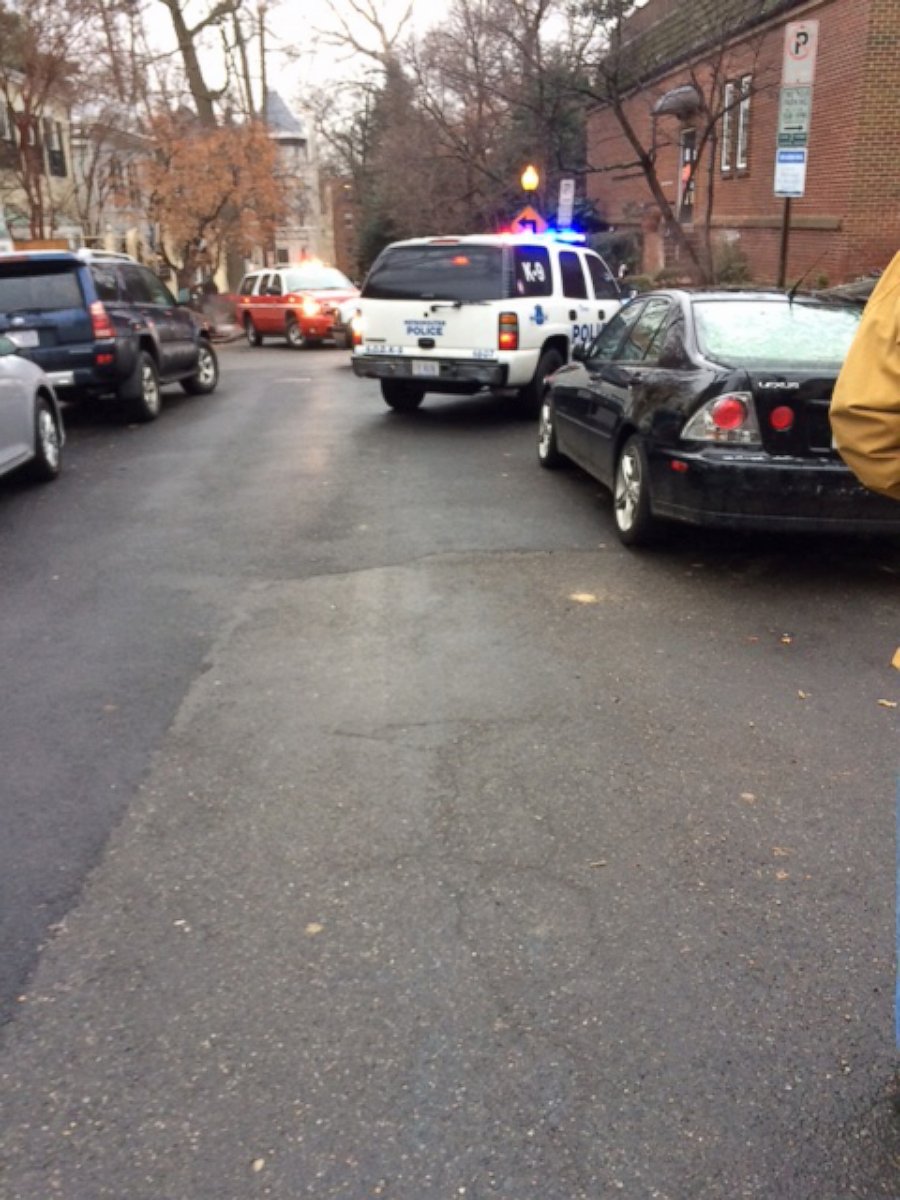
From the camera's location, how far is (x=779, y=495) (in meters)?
5.75

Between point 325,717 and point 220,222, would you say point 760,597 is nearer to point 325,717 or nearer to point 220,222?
point 325,717

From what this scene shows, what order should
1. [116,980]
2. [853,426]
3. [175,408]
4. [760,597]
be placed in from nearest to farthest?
[853,426] < [116,980] < [760,597] < [175,408]

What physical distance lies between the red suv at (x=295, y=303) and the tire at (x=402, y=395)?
37.6 ft

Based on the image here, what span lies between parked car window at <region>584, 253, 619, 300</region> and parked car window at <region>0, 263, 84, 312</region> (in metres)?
5.88

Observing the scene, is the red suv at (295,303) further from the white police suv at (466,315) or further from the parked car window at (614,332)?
the parked car window at (614,332)

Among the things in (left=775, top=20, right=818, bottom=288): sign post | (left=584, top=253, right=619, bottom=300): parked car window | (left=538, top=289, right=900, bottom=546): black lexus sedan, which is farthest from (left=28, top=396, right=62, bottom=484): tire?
(left=775, top=20, right=818, bottom=288): sign post

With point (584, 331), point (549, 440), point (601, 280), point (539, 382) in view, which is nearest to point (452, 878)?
point (549, 440)

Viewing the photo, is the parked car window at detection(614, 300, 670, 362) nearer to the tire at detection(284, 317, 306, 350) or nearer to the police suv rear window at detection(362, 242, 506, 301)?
the police suv rear window at detection(362, 242, 506, 301)

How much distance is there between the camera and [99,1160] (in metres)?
2.26

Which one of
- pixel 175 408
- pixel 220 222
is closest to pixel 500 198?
pixel 220 222

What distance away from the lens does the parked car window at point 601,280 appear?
13.1 meters

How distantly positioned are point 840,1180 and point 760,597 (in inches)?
157

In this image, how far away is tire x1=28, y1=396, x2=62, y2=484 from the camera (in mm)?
9016

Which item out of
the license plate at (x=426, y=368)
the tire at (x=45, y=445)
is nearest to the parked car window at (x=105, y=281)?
the tire at (x=45, y=445)
